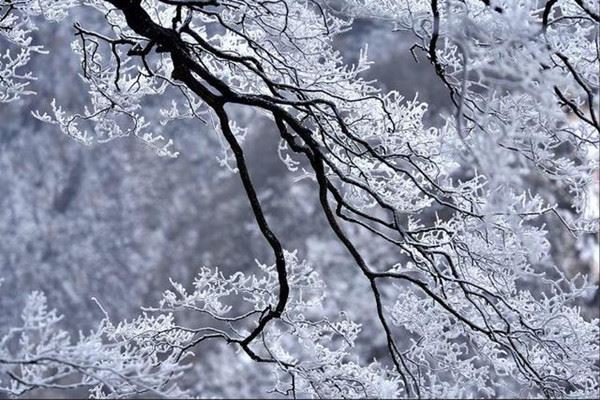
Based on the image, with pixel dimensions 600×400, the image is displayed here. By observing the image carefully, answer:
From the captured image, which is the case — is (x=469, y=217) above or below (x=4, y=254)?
below

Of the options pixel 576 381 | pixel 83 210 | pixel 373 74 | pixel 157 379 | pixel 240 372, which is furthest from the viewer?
pixel 373 74

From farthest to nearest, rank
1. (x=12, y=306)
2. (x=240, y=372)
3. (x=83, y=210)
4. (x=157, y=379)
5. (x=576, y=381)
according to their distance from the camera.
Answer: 1. (x=83, y=210)
2. (x=12, y=306)
3. (x=240, y=372)
4. (x=576, y=381)
5. (x=157, y=379)

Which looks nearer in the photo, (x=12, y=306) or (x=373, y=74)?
(x=12, y=306)

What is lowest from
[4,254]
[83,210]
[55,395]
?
[55,395]

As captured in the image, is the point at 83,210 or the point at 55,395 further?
the point at 83,210

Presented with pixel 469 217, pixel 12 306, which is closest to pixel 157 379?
pixel 469 217

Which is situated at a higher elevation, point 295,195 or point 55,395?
point 295,195

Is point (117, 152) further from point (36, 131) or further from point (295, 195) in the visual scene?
point (295, 195)

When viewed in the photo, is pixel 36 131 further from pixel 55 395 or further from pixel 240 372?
pixel 240 372

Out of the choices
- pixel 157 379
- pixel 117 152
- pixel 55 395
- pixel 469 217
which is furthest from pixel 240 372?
pixel 157 379
